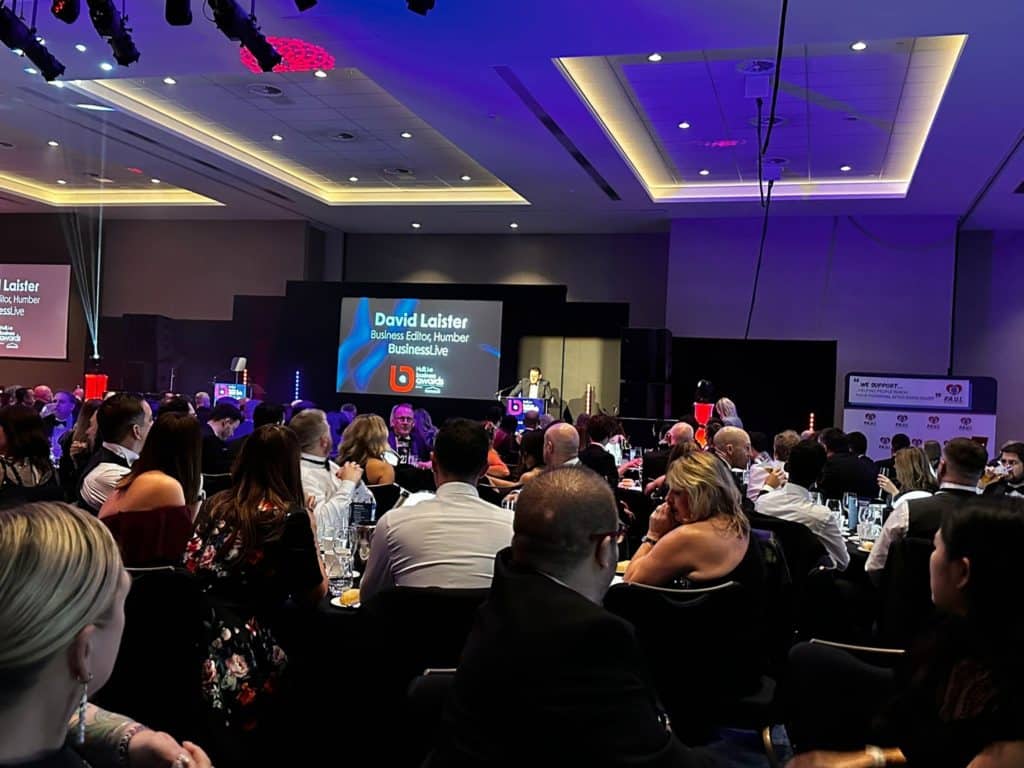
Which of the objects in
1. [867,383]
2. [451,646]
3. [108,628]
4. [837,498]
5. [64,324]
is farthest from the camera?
[64,324]

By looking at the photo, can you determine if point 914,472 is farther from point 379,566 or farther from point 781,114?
point 781,114

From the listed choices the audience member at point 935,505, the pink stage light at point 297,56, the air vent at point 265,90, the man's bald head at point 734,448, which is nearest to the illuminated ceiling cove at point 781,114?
the pink stage light at point 297,56

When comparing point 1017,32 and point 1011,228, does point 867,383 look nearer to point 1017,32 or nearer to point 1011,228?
point 1011,228

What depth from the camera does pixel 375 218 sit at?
1291 centimetres

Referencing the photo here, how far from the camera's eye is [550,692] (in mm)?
1327

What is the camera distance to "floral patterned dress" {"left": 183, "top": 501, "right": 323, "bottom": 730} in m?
2.55

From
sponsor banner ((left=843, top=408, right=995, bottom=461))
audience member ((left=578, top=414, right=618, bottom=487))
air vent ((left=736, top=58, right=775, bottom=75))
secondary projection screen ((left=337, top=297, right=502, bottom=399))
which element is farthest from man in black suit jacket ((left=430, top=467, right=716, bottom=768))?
secondary projection screen ((left=337, top=297, right=502, bottom=399))

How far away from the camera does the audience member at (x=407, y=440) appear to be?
25.3 ft

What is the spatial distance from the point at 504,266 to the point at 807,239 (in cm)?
465

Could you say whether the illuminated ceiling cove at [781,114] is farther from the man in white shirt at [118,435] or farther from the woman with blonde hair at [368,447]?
the man in white shirt at [118,435]

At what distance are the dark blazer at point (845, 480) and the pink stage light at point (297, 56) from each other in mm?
4703

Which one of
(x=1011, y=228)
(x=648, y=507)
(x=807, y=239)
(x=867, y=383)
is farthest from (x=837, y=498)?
(x=1011, y=228)

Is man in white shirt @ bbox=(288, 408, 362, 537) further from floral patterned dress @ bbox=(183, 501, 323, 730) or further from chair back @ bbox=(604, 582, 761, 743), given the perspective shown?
chair back @ bbox=(604, 582, 761, 743)

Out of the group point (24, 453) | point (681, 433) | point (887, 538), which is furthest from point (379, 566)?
point (681, 433)
